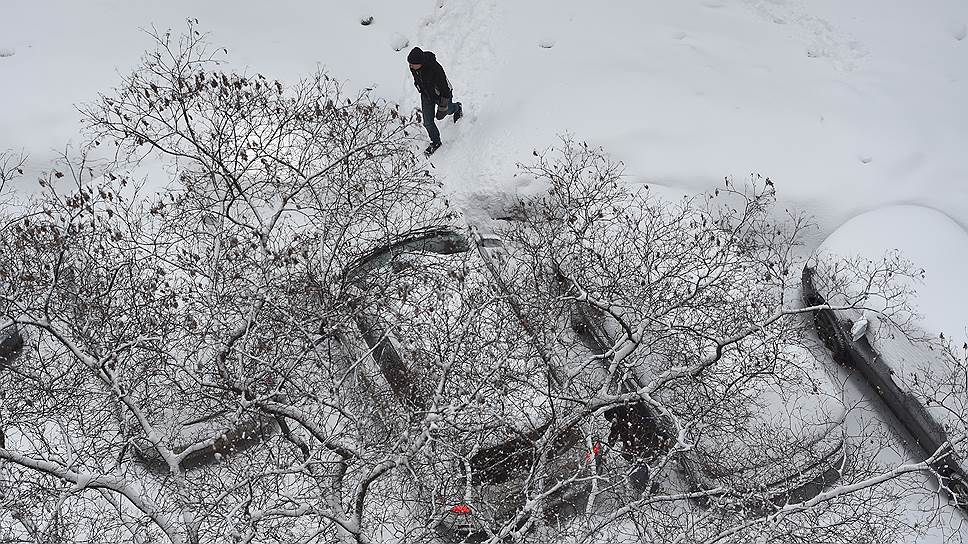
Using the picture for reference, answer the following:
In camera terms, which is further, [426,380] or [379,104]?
[379,104]

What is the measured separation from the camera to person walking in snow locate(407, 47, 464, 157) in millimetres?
11531

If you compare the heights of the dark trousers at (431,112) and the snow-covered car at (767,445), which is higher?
Answer: the dark trousers at (431,112)

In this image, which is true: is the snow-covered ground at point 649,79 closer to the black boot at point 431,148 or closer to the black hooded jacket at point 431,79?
the black boot at point 431,148

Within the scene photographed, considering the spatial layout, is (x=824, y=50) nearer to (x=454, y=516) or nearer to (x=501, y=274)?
(x=501, y=274)

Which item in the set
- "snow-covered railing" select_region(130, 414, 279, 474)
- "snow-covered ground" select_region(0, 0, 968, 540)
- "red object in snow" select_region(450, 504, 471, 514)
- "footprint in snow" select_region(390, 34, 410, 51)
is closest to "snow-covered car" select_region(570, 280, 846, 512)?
"red object in snow" select_region(450, 504, 471, 514)

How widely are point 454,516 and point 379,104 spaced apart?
6.54m

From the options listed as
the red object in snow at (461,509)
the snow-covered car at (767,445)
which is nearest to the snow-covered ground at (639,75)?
the snow-covered car at (767,445)

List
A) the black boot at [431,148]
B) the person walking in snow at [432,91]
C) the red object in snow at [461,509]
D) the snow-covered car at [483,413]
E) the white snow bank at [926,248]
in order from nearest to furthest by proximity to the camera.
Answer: the red object in snow at [461,509] < the snow-covered car at [483,413] < the white snow bank at [926,248] < the person walking in snow at [432,91] < the black boot at [431,148]

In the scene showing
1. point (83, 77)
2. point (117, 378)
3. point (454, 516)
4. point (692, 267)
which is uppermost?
point (83, 77)

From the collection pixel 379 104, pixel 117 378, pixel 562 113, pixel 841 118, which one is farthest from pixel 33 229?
pixel 841 118

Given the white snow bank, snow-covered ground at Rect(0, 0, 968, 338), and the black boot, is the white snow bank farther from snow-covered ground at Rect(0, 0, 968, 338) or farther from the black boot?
the black boot

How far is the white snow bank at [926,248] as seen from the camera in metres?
9.75

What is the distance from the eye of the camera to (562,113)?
12320mm

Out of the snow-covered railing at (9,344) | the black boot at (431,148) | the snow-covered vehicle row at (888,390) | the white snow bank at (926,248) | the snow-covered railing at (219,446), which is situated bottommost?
the snow-covered vehicle row at (888,390)
